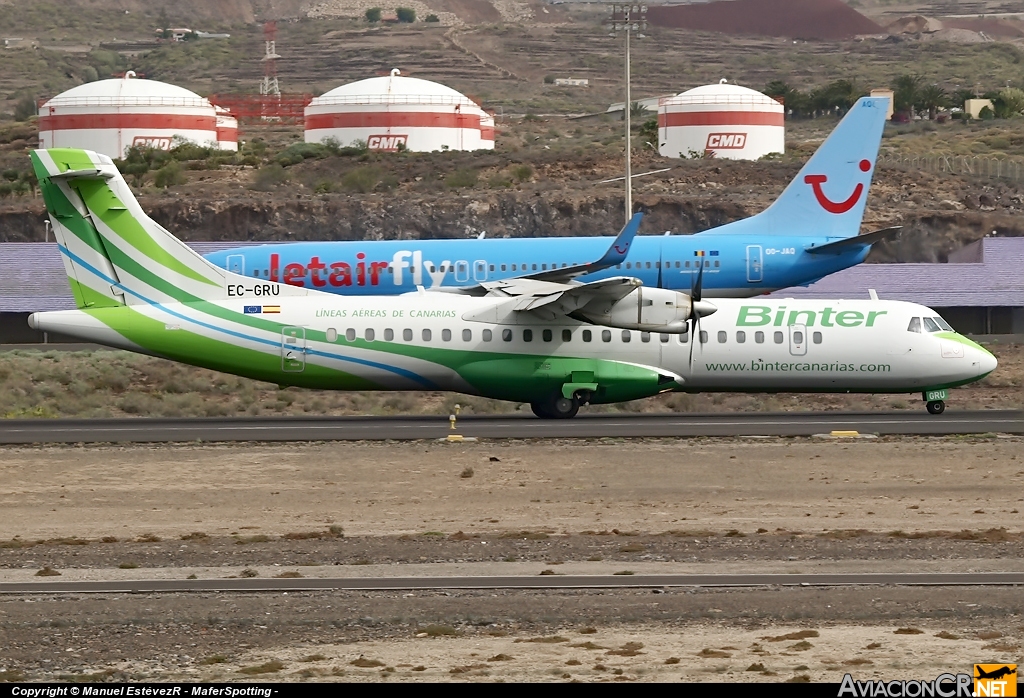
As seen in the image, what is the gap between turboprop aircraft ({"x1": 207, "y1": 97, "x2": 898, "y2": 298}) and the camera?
142ft

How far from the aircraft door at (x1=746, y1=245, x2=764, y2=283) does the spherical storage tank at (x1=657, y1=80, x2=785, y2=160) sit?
2204 inches

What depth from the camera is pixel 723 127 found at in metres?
99.6

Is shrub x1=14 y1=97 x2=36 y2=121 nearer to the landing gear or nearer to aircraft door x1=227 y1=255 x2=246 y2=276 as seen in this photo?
aircraft door x1=227 y1=255 x2=246 y2=276

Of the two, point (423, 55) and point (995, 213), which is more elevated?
point (423, 55)

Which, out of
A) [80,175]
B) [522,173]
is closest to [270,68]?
[522,173]

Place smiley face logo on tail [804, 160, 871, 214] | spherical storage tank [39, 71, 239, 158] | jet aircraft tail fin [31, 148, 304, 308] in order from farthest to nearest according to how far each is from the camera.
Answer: spherical storage tank [39, 71, 239, 158], smiley face logo on tail [804, 160, 871, 214], jet aircraft tail fin [31, 148, 304, 308]

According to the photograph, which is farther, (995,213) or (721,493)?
(995,213)

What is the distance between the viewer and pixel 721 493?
24141 mm

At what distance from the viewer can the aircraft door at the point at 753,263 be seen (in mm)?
→ 43469

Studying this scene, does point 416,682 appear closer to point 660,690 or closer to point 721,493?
point 660,690

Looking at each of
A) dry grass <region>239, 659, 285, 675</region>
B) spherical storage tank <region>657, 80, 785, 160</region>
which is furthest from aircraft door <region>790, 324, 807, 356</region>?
spherical storage tank <region>657, 80, 785, 160</region>

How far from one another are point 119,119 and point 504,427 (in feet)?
229

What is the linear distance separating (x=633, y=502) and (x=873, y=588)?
7.25 m

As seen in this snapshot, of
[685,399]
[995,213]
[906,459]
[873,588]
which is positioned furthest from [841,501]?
[995,213]
